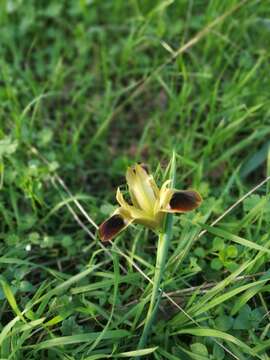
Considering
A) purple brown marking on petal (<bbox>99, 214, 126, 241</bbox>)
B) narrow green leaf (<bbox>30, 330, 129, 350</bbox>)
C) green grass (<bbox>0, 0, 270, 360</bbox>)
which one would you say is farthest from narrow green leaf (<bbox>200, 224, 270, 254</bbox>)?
narrow green leaf (<bbox>30, 330, 129, 350</bbox>)

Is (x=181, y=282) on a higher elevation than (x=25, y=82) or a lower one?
lower

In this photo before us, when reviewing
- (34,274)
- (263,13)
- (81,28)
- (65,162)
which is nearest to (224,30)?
(263,13)

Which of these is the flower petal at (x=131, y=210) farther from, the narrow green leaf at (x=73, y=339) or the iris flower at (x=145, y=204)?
the narrow green leaf at (x=73, y=339)

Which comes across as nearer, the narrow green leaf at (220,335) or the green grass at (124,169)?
the narrow green leaf at (220,335)

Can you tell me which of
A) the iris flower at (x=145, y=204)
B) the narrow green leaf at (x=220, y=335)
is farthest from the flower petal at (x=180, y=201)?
the narrow green leaf at (x=220, y=335)

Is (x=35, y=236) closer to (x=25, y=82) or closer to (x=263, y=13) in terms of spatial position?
(x=25, y=82)

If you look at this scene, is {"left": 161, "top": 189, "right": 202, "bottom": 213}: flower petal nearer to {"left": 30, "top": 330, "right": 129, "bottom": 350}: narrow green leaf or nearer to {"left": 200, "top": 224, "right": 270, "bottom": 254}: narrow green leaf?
{"left": 200, "top": 224, "right": 270, "bottom": 254}: narrow green leaf
